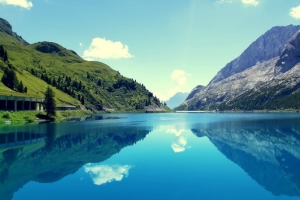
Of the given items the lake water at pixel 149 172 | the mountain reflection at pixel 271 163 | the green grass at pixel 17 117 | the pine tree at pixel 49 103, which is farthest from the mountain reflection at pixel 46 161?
the pine tree at pixel 49 103

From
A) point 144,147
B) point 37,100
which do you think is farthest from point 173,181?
point 37,100

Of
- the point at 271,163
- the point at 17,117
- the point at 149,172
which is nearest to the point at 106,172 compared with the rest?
the point at 149,172

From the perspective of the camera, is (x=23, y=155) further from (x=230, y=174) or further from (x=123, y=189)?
(x=230, y=174)

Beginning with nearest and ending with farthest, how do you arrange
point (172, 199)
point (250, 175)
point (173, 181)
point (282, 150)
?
point (172, 199), point (173, 181), point (250, 175), point (282, 150)

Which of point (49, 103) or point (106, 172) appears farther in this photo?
point (49, 103)

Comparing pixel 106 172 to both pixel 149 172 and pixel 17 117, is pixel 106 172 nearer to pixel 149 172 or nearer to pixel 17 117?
pixel 149 172

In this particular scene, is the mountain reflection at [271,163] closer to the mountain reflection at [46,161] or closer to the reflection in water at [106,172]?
the reflection in water at [106,172]

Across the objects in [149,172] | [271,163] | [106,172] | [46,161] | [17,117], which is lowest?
[271,163]

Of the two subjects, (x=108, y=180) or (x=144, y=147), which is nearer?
(x=108, y=180)

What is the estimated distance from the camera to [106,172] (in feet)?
124

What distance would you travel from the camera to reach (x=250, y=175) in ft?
120

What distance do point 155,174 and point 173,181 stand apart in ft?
13.1

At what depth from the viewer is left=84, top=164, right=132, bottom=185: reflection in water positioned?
33875mm

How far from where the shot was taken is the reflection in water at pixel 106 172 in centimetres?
3388
